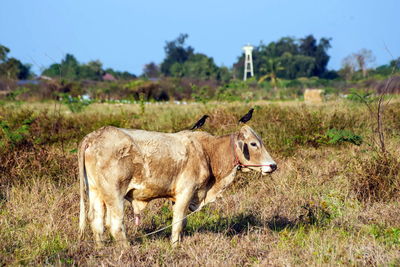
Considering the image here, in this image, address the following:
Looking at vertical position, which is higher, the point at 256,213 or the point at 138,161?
the point at 138,161

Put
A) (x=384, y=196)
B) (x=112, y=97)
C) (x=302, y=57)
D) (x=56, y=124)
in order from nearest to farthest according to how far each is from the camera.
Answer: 1. (x=384, y=196)
2. (x=56, y=124)
3. (x=112, y=97)
4. (x=302, y=57)

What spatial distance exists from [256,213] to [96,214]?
85.7 inches

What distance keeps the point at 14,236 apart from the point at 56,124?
5738mm

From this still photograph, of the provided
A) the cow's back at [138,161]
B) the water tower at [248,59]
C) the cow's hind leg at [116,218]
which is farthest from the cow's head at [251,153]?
the water tower at [248,59]

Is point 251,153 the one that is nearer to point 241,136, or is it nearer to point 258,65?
point 241,136

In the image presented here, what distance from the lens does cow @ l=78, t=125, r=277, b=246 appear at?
4.54m

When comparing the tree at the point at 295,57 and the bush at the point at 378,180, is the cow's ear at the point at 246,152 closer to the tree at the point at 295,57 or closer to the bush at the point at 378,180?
the bush at the point at 378,180

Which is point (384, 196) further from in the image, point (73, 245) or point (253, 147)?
point (73, 245)

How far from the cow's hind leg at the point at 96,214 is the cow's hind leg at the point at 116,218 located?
3.2 inches

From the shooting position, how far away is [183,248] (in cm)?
479

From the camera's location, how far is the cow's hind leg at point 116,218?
14.9ft

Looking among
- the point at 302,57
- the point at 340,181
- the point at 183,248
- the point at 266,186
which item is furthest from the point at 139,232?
the point at 302,57

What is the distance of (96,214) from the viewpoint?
4.70 m

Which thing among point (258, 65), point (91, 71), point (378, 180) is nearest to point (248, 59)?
point (258, 65)
